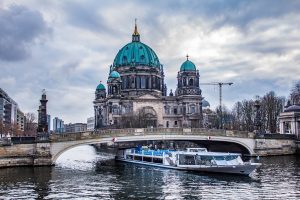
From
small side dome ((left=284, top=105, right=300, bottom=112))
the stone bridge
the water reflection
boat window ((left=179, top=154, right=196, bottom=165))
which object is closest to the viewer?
the water reflection

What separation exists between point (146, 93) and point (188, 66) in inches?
550

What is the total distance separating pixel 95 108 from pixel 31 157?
287 ft

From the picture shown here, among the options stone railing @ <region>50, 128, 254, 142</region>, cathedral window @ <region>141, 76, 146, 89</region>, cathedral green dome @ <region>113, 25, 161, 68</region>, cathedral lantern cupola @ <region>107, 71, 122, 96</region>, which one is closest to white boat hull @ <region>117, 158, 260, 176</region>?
stone railing @ <region>50, 128, 254, 142</region>

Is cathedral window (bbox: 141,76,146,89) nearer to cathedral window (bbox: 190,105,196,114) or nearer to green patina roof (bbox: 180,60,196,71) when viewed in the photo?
green patina roof (bbox: 180,60,196,71)

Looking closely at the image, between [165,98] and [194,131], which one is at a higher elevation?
[165,98]

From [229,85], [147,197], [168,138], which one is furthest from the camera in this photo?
[229,85]

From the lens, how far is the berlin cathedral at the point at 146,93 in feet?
399

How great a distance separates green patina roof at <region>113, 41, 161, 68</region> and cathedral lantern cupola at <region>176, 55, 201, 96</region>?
1017cm

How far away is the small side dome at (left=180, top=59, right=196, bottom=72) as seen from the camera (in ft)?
413

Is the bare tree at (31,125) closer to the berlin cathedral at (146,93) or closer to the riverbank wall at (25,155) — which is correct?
the berlin cathedral at (146,93)

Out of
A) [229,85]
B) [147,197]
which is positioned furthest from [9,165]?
[229,85]

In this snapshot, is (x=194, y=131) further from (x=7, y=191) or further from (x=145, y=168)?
(x=7, y=191)

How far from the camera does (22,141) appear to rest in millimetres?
48688

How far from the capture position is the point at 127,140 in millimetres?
53562
